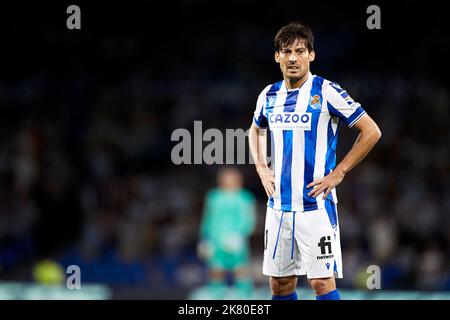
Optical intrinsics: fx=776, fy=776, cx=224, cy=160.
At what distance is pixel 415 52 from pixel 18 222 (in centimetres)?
641

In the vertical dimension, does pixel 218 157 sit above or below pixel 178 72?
below

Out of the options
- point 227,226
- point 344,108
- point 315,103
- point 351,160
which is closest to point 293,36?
point 315,103

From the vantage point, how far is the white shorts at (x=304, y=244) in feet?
15.8

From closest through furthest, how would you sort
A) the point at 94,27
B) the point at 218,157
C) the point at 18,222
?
the point at 218,157 → the point at 18,222 → the point at 94,27

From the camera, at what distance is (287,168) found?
4898 mm

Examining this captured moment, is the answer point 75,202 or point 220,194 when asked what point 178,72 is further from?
point 220,194

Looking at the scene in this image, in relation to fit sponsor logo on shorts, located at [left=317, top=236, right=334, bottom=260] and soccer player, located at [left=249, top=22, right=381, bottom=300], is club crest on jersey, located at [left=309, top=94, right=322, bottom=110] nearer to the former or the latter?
soccer player, located at [left=249, top=22, right=381, bottom=300]

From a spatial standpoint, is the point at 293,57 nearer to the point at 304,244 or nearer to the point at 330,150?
the point at 330,150

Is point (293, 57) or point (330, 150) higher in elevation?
point (293, 57)

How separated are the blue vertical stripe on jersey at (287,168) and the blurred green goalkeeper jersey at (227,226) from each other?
14.6 feet

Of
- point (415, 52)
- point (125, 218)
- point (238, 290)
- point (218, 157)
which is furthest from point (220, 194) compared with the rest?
point (415, 52)

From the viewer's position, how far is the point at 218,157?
6.53 meters

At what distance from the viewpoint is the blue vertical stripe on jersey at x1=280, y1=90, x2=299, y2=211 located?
488 cm

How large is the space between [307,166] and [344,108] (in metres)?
0.43
